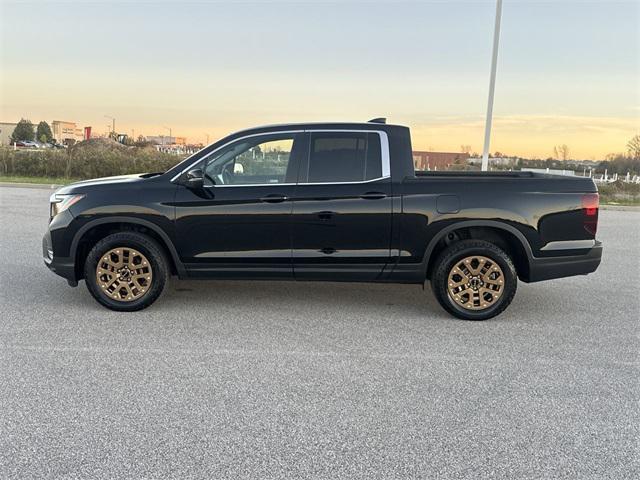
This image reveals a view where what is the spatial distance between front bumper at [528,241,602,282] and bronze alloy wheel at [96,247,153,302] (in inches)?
149

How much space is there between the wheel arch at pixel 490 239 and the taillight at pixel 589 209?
1.99 ft

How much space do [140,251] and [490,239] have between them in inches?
138

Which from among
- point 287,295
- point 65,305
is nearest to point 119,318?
point 65,305

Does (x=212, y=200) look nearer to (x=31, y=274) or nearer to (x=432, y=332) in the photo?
(x=432, y=332)

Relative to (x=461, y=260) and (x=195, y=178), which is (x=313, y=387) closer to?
(x=461, y=260)

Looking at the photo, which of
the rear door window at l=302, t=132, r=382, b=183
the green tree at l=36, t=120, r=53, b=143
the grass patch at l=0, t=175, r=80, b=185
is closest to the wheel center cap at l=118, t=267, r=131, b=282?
the rear door window at l=302, t=132, r=382, b=183

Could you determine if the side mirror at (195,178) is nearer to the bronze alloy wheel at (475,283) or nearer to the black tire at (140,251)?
the black tire at (140,251)

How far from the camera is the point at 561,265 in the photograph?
5.38 meters

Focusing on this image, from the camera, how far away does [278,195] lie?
533 cm

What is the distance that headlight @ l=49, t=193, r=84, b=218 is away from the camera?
548cm

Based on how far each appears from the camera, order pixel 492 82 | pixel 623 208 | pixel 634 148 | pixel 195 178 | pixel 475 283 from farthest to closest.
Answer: pixel 634 148, pixel 623 208, pixel 492 82, pixel 475 283, pixel 195 178

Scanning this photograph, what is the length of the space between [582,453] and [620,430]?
0.45 metres

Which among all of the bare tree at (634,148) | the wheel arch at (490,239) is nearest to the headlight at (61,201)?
the wheel arch at (490,239)

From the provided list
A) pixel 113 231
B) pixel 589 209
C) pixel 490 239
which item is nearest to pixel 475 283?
pixel 490 239
